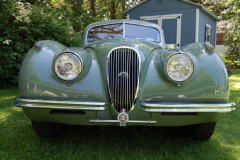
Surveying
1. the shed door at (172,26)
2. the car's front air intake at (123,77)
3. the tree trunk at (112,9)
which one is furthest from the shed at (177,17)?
the car's front air intake at (123,77)

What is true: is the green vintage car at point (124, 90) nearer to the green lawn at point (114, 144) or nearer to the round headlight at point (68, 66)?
the round headlight at point (68, 66)

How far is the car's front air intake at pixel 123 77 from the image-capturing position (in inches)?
82.5

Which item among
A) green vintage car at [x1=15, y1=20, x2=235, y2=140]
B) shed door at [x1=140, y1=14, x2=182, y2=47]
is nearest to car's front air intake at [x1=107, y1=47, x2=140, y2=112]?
green vintage car at [x1=15, y1=20, x2=235, y2=140]

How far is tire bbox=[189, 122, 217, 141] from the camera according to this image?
7.93 ft

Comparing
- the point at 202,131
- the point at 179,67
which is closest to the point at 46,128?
the point at 179,67

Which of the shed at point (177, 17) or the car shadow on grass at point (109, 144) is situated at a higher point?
the shed at point (177, 17)

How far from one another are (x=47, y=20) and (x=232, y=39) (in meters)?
13.1

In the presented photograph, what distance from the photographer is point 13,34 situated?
5926 mm

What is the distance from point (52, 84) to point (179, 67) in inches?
53.5

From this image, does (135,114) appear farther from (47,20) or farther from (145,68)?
(47,20)

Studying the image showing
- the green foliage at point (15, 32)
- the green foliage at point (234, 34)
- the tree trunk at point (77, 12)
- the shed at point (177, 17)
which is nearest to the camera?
the green foliage at point (15, 32)

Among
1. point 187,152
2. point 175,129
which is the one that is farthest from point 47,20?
point 187,152

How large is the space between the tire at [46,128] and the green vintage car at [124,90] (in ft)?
1.29

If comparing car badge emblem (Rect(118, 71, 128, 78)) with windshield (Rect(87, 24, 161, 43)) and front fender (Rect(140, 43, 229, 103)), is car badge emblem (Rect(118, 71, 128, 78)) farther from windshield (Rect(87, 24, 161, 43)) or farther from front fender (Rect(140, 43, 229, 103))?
windshield (Rect(87, 24, 161, 43))
